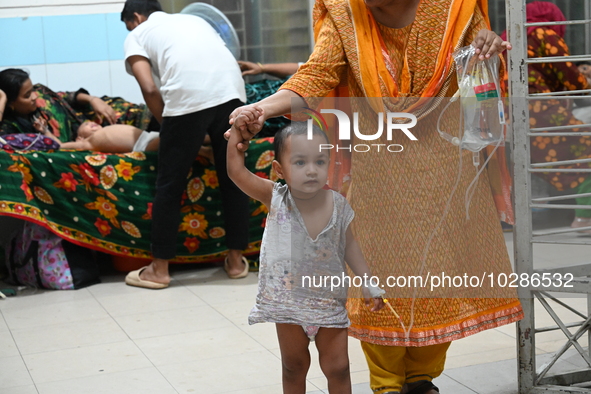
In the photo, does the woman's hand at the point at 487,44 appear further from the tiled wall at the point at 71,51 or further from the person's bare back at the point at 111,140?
the tiled wall at the point at 71,51

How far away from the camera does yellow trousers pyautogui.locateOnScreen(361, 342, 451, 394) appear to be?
82.0 inches

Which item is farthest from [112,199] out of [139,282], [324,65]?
[324,65]

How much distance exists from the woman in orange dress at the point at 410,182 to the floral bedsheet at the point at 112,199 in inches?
86.2

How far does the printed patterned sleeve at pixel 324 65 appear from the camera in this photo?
6.38ft

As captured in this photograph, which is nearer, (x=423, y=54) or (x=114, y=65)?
(x=423, y=54)

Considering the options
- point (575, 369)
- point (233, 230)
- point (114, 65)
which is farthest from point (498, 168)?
point (114, 65)

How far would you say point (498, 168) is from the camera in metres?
2.05

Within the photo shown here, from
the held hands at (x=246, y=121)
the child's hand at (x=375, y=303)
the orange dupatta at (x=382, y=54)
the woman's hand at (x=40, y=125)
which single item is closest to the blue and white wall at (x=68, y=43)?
the woman's hand at (x=40, y=125)

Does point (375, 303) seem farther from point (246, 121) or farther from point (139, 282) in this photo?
point (139, 282)

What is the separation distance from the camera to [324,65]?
1.96m

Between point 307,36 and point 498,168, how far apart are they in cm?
325

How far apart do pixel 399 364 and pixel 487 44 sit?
932 millimetres

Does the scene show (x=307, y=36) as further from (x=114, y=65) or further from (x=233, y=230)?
(x=233, y=230)

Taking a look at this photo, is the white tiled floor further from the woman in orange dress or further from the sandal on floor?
the woman in orange dress
